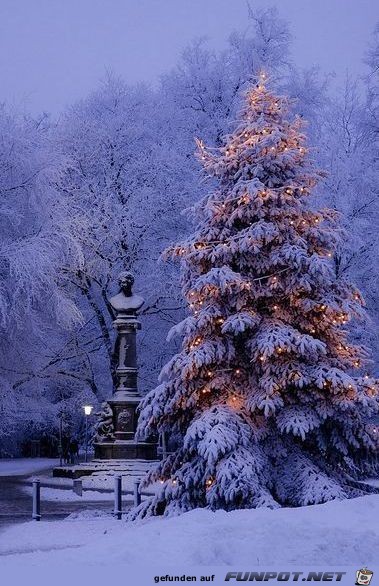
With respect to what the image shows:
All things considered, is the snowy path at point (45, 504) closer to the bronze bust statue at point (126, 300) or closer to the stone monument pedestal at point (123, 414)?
the stone monument pedestal at point (123, 414)

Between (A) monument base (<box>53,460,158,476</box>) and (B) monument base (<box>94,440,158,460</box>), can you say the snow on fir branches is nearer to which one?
(A) monument base (<box>53,460,158,476</box>)

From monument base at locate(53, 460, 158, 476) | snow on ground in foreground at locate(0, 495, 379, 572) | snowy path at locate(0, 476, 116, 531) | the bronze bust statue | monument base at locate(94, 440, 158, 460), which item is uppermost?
the bronze bust statue

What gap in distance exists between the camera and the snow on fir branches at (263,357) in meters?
12.8

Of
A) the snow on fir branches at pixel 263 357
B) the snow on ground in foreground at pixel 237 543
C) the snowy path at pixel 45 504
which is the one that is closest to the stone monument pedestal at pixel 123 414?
the snowy path at pixel 45 504

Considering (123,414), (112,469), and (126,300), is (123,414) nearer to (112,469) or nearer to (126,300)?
(112,469)

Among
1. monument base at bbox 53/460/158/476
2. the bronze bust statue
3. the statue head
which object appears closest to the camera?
monument base at bbox 53/460/158/476

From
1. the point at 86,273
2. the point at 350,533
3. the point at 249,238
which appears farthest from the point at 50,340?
the point at 350,533

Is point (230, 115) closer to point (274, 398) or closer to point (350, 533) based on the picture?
point (274, 398)

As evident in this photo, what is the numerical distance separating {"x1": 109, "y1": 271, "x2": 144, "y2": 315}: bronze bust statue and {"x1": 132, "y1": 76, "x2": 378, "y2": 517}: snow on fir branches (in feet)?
41.9

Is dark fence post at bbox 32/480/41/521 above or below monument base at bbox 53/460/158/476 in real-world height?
below

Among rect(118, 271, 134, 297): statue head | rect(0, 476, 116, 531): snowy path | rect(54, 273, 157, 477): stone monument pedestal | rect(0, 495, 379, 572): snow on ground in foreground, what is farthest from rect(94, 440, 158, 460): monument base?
rect(0, 495, 379, 572): snow on ground in foreground

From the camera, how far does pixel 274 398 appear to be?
1291cm

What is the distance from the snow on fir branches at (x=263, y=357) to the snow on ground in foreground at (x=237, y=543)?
10.4 feet

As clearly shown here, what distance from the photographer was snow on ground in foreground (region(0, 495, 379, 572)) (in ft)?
25.3
